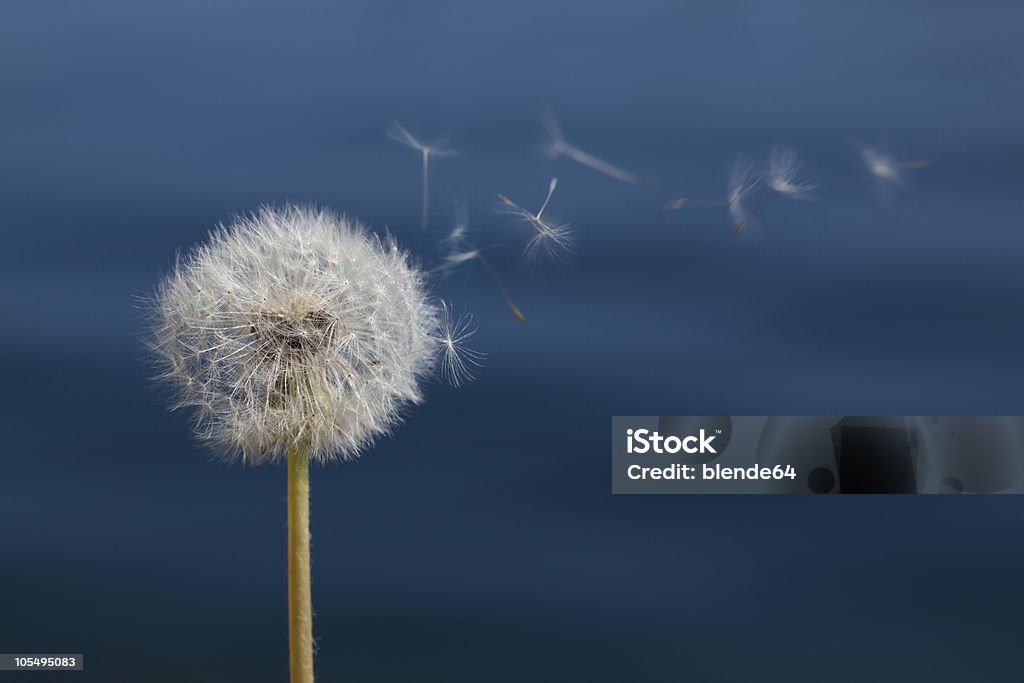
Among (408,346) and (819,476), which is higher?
(408,346)

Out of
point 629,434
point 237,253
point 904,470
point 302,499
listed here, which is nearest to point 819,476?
point 904,470

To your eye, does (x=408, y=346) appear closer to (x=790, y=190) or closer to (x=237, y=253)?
(x=237, y=253)

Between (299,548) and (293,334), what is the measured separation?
0.84 meters

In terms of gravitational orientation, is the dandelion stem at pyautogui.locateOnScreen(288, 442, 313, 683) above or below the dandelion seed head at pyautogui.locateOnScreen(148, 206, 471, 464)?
below

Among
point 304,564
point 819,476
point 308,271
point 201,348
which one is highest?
point 308,271

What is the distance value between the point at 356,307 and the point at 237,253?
52cm

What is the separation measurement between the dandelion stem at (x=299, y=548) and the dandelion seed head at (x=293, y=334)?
0.25 feet

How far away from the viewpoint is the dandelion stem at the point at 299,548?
4.48 meters

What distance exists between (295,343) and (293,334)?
1.4 inches

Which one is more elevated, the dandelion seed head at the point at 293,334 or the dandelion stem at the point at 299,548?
the dandelion seed head at the point at 293,334

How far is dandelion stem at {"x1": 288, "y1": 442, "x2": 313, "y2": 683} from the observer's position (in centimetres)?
448

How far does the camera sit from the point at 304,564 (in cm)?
450

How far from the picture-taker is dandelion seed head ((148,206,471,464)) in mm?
4418

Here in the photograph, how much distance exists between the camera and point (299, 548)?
4.49 meters
